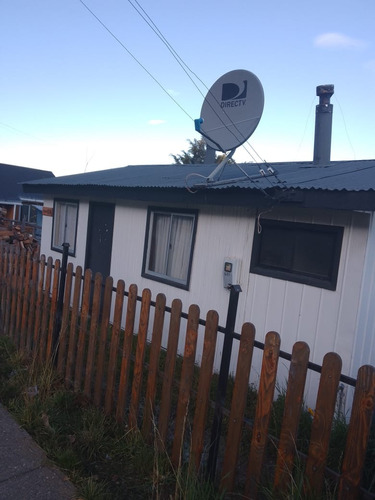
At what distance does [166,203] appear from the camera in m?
7.12

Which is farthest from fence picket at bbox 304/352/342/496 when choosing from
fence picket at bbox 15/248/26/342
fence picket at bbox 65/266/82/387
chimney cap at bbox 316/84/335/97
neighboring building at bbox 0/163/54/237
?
neighboring building at bbox 0/163/54/237

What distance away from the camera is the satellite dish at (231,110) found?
217 inches

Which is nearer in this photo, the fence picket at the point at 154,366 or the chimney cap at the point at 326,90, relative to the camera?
the fence picket at the point at 154,366

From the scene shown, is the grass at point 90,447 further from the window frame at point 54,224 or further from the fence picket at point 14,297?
the window frame at point 54,224

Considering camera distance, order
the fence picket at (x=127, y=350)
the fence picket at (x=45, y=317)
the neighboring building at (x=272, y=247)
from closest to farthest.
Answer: the fence picket at (x=127, y=350) → the neighboring building at (x=272, y=247) → the fence picket at (x=45, y=317)

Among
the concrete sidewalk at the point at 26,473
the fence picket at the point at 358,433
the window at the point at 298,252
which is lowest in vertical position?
the concrete sidewalk at the point at 26,473

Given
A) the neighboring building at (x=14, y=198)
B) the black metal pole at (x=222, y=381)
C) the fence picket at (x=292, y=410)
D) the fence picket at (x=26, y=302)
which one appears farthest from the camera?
the neighboring building at (x=14, y=198)

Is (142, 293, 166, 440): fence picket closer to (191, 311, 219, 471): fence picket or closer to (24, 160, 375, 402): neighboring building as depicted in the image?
(191, 311, 219, 471): fence picket

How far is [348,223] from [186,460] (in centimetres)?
282

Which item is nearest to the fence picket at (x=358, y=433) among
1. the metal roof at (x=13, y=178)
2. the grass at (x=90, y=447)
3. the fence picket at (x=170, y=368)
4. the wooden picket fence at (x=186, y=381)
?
the wooden picket fence at (x=186, y=381)

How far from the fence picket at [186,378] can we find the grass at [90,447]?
14cm

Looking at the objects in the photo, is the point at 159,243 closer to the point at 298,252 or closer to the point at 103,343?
the point at 298,252

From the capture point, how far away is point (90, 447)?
140 inches

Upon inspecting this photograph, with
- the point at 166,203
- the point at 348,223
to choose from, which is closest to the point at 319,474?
the point at 348,223
